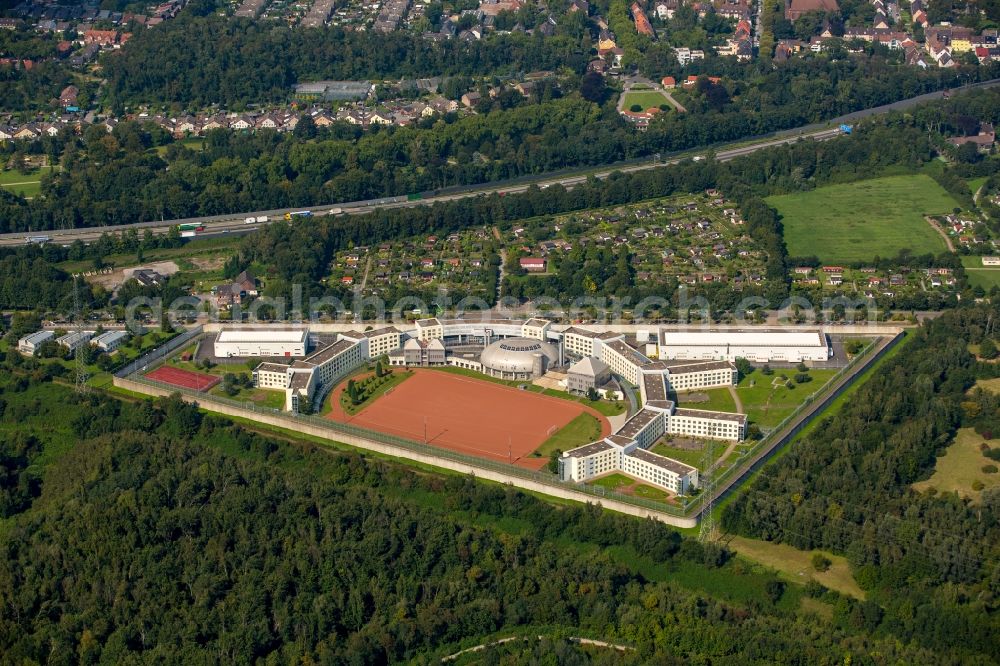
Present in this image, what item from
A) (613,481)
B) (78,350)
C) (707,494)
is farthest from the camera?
(78,350)

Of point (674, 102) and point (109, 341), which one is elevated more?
point (674, 102)

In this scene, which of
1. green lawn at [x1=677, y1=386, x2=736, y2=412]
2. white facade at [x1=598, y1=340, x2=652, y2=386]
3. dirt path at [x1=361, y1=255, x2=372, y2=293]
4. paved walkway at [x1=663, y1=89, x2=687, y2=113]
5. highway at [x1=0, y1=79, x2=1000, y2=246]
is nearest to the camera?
green lawn at [x1=677, y1=386, x2=736, y2=412]

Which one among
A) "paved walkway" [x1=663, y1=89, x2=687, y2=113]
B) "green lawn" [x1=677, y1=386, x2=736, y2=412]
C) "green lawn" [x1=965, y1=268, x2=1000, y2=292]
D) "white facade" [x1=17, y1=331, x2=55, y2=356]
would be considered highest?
"paved walkway" [x1=663, y1=89, x2=687, y2=113]

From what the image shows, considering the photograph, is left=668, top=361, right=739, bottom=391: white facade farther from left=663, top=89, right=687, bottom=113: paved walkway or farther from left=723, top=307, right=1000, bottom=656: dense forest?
left=663, top=89, right=687, bottom=113: paved walkway

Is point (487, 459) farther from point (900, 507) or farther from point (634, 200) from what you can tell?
point (634, 200)

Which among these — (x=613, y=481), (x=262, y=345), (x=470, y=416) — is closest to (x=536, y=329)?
(x=470, y=416)

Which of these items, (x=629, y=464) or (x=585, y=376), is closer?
(x=629, y=464)

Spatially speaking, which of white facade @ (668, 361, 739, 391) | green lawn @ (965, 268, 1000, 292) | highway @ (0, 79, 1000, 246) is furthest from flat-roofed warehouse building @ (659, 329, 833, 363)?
highway @ (0, 79, 1000, 246)
